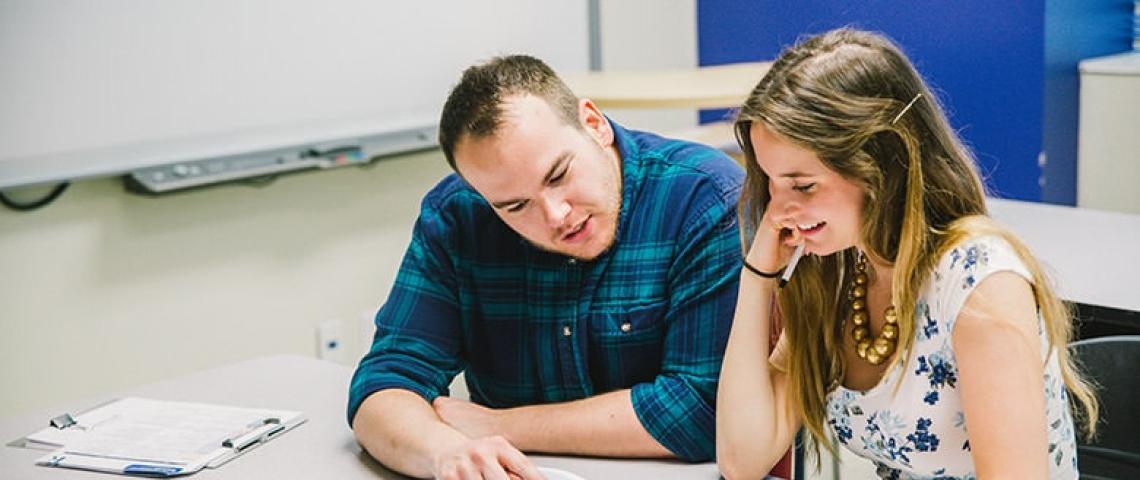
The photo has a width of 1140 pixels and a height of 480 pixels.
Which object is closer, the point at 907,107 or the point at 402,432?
the point at 907,107

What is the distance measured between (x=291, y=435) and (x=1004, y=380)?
2.96 ft

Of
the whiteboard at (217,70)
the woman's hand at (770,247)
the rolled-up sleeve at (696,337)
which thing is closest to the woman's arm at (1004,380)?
the woman's hand at (770,247)

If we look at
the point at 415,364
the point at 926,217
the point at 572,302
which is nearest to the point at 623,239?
the point at 572,302

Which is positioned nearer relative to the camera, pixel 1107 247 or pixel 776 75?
pixel 776 75

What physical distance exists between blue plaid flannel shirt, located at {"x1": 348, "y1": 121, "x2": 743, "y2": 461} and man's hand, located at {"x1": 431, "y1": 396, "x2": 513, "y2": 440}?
0.04m

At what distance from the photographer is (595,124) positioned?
5.76 ft

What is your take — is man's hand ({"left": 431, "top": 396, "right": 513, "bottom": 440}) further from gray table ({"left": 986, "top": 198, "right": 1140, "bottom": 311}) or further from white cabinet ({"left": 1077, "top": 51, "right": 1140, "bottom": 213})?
white cabinet ({"left": 1077, "top": 51, "right": 1140, "bottom": 213})

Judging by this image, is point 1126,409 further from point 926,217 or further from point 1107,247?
point 1107,247

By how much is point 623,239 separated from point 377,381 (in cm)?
37

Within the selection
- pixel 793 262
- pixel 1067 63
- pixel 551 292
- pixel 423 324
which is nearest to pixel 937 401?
pixel 793 262

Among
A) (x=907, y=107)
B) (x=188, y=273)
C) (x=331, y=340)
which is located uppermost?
(x=907, y=107)

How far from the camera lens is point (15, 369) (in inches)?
105

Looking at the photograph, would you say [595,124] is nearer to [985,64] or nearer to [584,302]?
[584,302]

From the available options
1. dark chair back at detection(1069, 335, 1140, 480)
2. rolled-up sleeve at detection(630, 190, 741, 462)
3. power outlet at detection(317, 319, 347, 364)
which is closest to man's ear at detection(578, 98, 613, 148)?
rolled-up sleeve at detection(630, 190, 741, 462)
